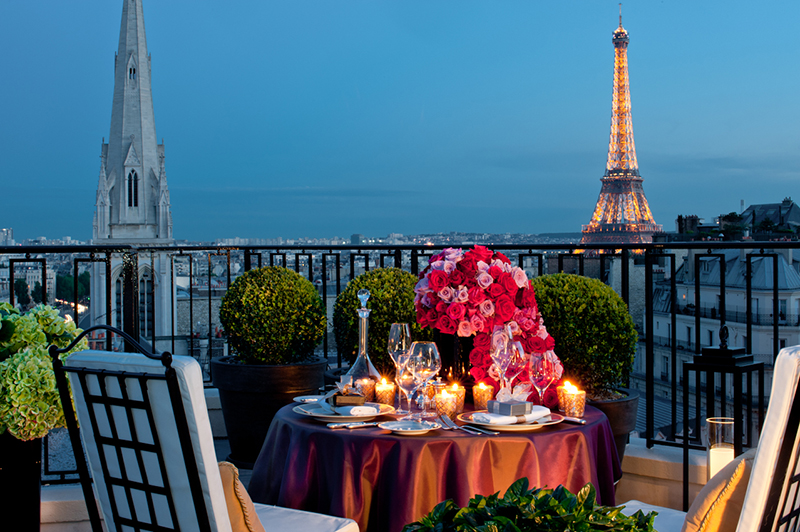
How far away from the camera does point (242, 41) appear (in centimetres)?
4328

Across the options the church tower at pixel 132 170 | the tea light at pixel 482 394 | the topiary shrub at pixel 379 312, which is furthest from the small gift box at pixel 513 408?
the church tower at pixel 132 170

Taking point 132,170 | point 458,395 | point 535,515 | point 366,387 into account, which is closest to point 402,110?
point 132,170

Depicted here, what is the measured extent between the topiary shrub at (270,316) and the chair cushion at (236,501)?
2.38m

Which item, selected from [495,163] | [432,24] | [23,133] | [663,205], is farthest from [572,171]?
[23,133]

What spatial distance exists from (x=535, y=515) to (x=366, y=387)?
172 centimetres

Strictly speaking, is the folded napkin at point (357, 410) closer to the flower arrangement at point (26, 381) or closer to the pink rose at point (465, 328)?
the pink rose at point (465, 328)

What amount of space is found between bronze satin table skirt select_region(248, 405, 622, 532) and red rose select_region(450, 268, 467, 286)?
0.67 metres

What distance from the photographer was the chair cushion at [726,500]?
1.52 meters

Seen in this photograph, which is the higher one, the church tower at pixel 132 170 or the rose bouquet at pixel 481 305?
the church tower at pixel 132 170

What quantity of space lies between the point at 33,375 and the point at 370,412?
1.14 m

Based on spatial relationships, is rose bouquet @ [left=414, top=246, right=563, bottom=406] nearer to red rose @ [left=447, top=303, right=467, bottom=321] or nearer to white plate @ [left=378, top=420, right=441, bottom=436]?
red rose @ [left=447, top=303, right=467, bottom=321]

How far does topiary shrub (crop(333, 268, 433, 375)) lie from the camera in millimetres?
3758

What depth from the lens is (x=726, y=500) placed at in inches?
60.7

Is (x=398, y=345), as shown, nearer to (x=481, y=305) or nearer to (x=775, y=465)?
(x=481, y=305)
